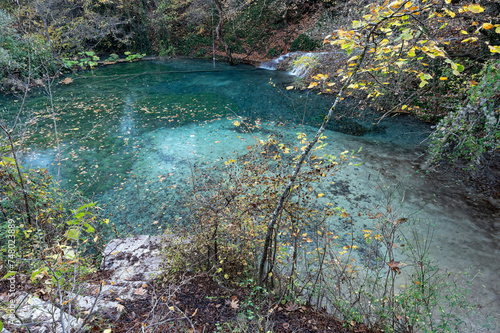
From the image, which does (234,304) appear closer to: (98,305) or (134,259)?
(98,305)

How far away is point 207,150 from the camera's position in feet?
26.0

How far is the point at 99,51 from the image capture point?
71.4 feet

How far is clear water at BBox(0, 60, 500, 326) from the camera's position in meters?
4.84

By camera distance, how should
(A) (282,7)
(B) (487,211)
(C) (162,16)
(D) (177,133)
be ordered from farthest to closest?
(C) (162,16), (A) (282,7), (D) (177,133), (B) (487,211)

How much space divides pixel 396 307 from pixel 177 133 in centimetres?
819

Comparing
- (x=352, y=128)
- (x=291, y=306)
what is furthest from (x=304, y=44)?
(x=291, y=306)

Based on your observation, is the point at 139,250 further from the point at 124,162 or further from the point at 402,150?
the point at 402,150

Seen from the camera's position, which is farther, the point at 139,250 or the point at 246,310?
the point at 139,250

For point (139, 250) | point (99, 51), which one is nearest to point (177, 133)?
point (139, 250)

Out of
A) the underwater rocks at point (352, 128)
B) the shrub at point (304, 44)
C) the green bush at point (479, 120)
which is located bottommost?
the underwater rocks at point (352, 128)

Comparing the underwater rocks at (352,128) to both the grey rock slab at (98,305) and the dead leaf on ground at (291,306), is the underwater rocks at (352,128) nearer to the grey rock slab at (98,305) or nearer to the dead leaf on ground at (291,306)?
the dead leaf on ground at (291,306)

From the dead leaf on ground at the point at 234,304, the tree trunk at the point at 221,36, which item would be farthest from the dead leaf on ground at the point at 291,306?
the tree trunk at the point at 221,36

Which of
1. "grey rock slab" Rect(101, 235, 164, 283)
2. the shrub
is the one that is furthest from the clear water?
the shrub

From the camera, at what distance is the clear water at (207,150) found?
4.84 metres
